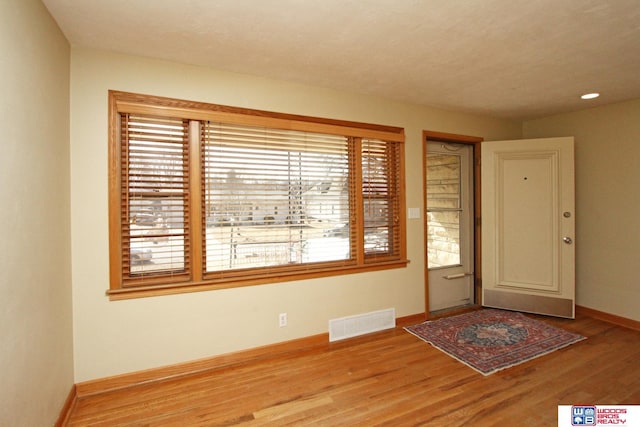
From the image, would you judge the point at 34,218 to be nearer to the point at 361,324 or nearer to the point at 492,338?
the point at 361,324

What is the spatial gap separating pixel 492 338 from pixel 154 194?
3.37 meters

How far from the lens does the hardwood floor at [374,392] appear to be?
196 centimetres

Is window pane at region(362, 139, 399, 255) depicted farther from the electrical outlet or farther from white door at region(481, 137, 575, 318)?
white door at region(481, 137, 575, 318)

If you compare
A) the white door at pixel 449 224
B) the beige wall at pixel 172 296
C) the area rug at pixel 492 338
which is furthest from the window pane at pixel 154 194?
the white door at pixel 449 224

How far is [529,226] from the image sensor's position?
3.87m

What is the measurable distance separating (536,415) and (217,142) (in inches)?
117

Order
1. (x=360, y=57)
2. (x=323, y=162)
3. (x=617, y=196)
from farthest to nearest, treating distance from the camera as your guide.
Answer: (x=617, y=196) < (x=323, y=162) < (x=360, y=57)

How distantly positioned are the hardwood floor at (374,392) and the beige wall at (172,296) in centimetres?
24

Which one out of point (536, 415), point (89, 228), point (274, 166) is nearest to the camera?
point (536, 415)

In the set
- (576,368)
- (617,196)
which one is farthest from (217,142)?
(617,196)

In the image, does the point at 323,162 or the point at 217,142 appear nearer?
the point at 217,142

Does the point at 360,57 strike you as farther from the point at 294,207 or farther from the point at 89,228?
the point at 89,228

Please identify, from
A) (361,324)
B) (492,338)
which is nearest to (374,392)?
(361,324)

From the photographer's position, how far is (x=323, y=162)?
3.06 meters
